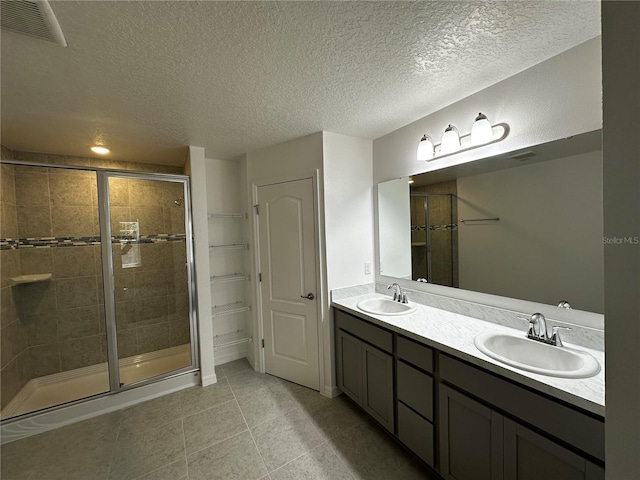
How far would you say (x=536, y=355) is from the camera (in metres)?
1.41

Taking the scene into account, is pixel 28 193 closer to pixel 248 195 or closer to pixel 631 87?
pixel 248 195

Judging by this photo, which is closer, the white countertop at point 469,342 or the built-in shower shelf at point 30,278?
the white countertop at point 469,342

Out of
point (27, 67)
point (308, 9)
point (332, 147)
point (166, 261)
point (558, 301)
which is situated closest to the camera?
point (308, 9)

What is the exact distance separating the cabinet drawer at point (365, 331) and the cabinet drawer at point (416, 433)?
1.26 feet

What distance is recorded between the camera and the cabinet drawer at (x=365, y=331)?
5.90 ft

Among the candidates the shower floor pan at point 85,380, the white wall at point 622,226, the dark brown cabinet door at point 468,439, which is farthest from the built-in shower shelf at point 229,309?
the white wall at point 622,226

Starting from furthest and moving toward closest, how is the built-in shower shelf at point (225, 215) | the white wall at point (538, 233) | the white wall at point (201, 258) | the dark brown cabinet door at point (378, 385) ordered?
the built-in shower shelf at point (225, 215), the white wall at point (201, 258), the dark brown cabinet door at point (378, 385), the white wall at point (538, 233)

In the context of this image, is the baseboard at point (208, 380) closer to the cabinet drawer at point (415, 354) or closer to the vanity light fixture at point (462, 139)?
the cabinet drawer at point (415, 354)

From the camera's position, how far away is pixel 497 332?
154cm

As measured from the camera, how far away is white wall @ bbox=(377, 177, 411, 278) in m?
2.33

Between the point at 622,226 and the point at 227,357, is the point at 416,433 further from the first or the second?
the point at 227,357

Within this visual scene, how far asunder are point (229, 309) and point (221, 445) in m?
1.43

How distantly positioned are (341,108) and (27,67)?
175 centimetres

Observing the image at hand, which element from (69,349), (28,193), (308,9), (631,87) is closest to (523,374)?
(631,87)
